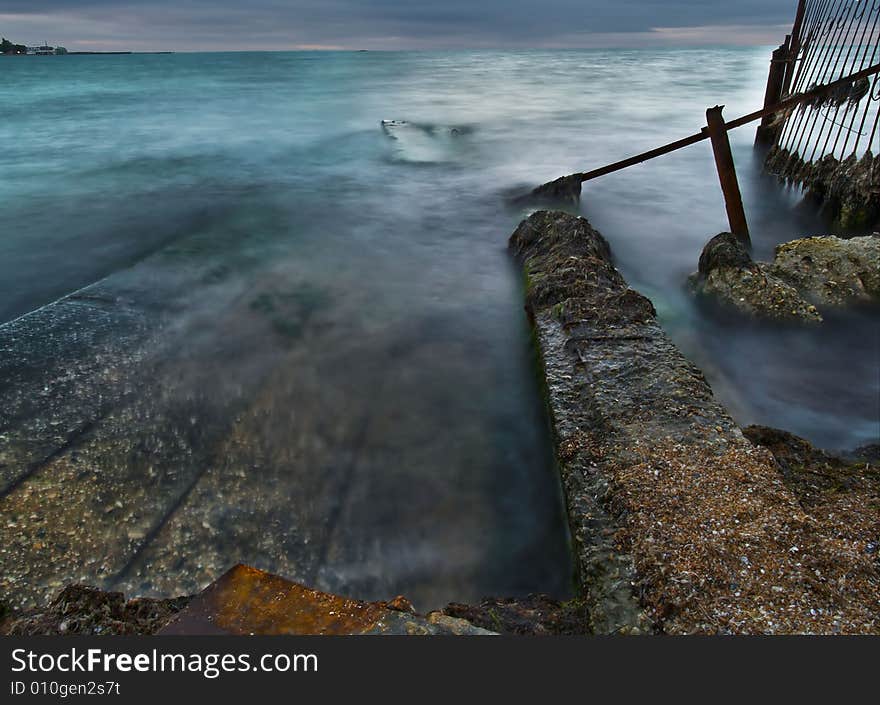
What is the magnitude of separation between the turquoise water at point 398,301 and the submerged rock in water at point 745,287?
0.24 meters

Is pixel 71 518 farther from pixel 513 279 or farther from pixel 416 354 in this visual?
pixel 513 279

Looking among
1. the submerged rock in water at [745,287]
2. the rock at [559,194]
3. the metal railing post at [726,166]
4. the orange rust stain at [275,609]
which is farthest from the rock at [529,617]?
the rock at [559,194]

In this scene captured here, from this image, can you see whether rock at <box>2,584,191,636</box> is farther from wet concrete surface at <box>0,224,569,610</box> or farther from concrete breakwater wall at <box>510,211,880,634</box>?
concrete breakwater wall at <box>510,211,880,634</box>

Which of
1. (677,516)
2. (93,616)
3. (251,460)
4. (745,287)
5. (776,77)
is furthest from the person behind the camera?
(776,77)

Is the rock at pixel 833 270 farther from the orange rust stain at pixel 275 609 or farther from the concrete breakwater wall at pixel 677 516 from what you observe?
the orange rust stain at pixel 275 609

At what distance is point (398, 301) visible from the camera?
5941mm

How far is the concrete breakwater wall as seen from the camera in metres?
1.92

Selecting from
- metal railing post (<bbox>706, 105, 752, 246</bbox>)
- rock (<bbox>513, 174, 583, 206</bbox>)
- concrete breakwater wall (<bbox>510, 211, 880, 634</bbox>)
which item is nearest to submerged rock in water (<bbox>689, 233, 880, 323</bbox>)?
metal railing post (<bbox>706, 105, 752, 246</bbox>)

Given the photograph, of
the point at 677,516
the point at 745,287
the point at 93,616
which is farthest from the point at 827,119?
the point at 93,616

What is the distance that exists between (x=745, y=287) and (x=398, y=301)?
360cm

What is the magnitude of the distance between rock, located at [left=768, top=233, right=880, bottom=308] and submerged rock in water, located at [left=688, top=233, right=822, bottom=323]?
0.15 meters

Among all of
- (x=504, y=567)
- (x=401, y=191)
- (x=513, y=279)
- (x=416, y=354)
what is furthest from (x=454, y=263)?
(x=504, y=567)

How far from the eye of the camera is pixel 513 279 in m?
6.41

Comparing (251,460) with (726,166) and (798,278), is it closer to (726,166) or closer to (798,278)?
(798,278)
